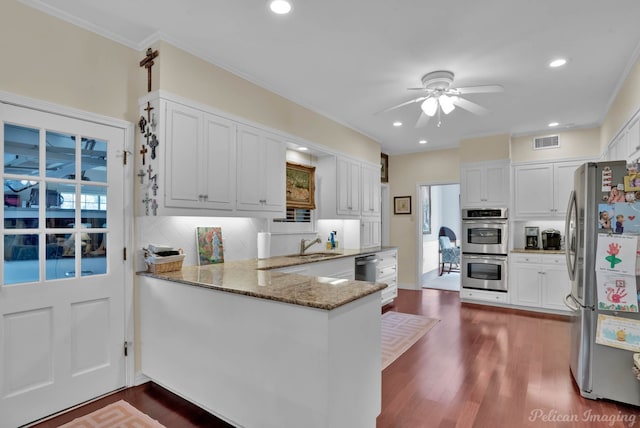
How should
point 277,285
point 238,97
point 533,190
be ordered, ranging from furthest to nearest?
point 533,190 → point 238,97 → point 277,285

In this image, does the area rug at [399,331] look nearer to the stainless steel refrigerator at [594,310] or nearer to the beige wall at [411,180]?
the stainless steel refrigerator at [594,310]

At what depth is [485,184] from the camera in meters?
5.47

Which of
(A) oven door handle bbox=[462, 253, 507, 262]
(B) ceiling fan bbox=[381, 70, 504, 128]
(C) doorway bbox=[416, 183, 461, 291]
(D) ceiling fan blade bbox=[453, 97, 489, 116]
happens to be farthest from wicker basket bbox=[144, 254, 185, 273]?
(C) doorway bbox=[416, 183, 461, 291]

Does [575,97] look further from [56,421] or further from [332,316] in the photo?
[56,421]

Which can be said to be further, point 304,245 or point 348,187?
point 348,187

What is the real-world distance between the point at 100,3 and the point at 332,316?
8.42 ft

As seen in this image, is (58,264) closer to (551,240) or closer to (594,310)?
(594,310)

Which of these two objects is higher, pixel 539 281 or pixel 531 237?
pixel 531 237

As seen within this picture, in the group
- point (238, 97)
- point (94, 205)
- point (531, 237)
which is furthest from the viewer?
point (531, 237)

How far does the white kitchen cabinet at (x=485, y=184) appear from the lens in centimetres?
533

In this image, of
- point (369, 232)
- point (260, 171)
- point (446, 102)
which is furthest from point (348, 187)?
point (446, 102)

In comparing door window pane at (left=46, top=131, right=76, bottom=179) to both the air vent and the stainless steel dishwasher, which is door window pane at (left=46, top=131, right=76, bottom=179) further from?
the air vent

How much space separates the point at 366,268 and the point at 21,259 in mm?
3606

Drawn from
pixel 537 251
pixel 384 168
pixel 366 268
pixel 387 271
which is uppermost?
pixel 384 168
